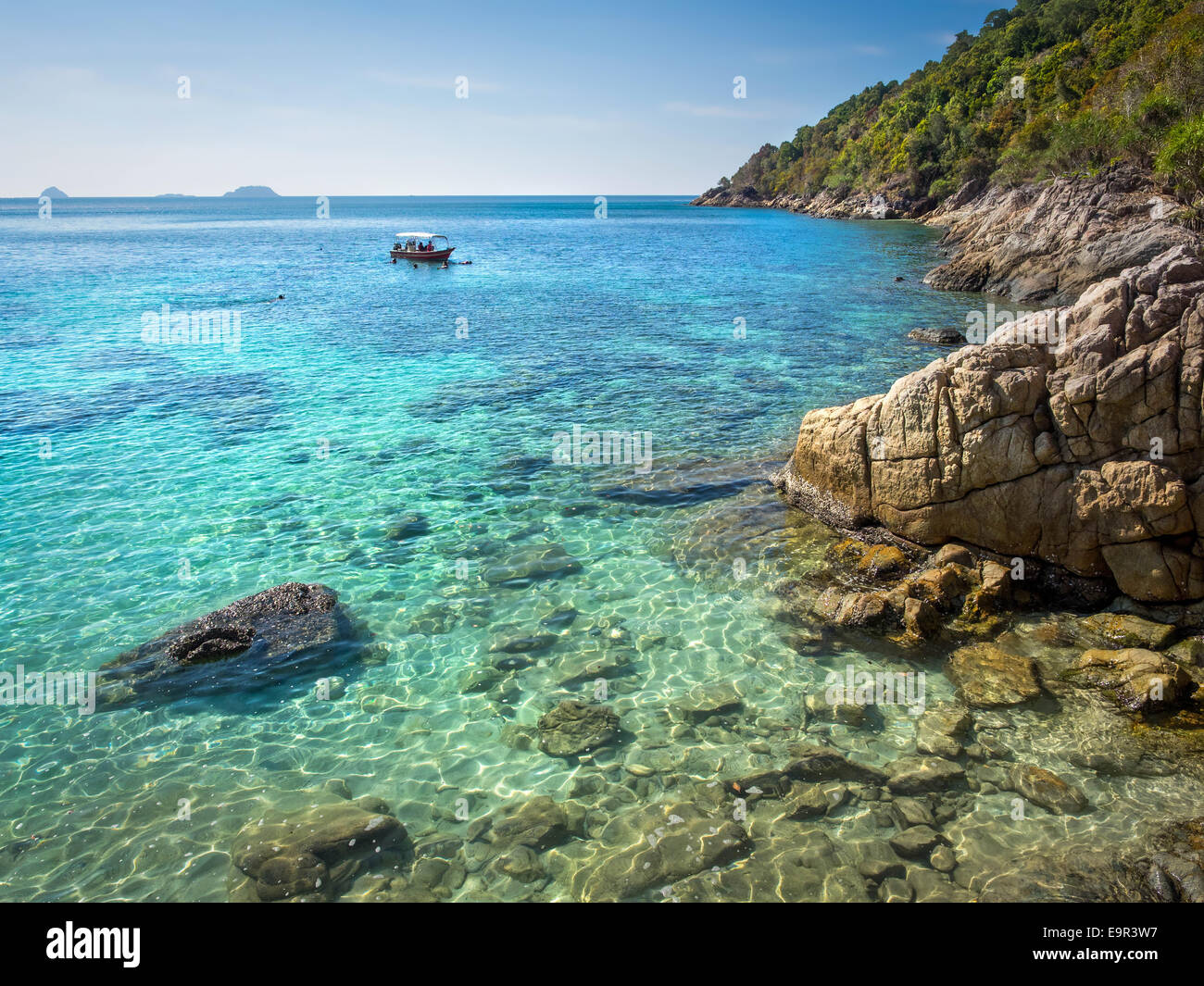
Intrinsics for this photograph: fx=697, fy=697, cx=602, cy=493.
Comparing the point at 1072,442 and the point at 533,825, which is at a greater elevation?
the point at 1072,442

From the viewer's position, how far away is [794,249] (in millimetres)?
82562

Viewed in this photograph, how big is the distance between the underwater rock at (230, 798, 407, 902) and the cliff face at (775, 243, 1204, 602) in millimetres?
11642

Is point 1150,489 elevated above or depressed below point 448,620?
above

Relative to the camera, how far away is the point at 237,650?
12297mm

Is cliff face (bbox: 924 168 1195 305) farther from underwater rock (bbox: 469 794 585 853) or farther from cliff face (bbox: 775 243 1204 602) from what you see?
underwater rock (bbox: 469 794 585 853)

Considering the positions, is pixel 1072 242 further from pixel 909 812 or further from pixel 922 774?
pixel 909 812

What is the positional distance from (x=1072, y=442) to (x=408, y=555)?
13685 mm

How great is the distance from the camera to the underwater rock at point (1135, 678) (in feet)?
33.6

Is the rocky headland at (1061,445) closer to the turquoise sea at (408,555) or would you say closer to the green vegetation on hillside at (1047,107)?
the turquoise sea at (408,555)

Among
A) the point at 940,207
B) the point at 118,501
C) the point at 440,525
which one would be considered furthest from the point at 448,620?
the point at 940,207

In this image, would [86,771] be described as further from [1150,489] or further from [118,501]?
[1150,489]

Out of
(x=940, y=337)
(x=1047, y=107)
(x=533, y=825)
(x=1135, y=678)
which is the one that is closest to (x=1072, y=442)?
(x=1135, y=678)

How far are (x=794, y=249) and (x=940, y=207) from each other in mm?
42997
